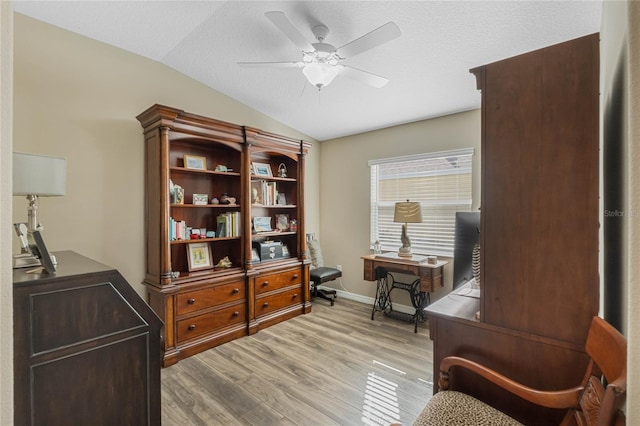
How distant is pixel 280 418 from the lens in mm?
1925

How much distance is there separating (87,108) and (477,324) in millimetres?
3370

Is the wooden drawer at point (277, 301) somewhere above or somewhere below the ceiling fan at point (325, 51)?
below

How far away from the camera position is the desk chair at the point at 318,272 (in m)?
4.06

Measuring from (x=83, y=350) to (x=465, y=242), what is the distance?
10.0 ft

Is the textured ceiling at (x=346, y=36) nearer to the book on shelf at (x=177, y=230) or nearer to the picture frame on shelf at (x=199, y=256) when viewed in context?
the book on shelf at (x=177, y=230)

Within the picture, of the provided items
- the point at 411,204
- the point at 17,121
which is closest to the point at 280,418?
the point at 411,204

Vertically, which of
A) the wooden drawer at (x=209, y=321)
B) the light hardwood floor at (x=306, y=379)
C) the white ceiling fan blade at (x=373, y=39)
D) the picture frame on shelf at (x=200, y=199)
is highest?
the white ceiling fan blade at (x=373, y=39)

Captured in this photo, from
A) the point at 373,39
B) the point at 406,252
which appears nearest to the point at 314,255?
the point at 406,252

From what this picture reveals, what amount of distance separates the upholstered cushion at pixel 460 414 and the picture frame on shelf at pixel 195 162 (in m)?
2.85

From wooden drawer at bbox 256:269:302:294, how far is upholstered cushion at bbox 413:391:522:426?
238 cm

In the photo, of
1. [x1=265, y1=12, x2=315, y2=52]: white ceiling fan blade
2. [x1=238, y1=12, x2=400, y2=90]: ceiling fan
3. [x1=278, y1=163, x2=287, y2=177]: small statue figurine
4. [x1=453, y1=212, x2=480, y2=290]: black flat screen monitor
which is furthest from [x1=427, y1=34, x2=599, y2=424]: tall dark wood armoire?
[x1=278, y1=163, x2=287, y2=177]: small statue figurine

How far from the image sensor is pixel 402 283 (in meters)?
3.75

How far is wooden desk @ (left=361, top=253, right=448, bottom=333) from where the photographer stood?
313cm

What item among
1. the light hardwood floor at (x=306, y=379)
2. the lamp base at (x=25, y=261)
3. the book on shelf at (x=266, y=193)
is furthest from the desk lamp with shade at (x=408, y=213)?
the lamp base at (x=25, y=261)
